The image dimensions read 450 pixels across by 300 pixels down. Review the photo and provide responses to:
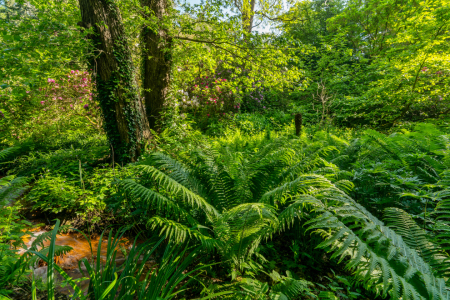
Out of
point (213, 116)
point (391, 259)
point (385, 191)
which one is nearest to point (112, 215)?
point (391, 259)

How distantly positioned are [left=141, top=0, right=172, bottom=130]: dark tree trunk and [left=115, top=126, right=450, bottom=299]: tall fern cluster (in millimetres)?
2049

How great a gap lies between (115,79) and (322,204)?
129 inches

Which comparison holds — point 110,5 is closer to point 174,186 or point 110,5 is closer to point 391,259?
point 174,186

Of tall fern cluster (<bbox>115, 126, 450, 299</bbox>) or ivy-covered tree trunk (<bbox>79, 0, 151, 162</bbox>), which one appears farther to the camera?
ivy-covered tree trunk (<bbox>79, 0, 151, 162</bbox>)

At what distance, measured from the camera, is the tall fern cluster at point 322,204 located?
979 millimetres

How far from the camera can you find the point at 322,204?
1.15 m

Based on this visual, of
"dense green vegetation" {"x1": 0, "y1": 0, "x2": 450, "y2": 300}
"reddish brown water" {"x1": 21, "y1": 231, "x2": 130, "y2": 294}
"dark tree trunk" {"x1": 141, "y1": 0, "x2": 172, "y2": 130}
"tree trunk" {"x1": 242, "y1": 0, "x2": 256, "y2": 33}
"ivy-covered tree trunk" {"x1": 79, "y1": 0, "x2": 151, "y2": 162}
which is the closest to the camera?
"dense green vegetation" {"x1": 0, "y1": 0, "x2": 450, "y2": 300}

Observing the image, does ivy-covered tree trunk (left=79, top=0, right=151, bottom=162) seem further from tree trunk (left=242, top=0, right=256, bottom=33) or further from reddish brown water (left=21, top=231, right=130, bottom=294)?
tree trunk (left=242, top=0, right=256, bottom=33)

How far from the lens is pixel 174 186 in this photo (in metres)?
1.50

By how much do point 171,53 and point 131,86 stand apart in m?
1.21

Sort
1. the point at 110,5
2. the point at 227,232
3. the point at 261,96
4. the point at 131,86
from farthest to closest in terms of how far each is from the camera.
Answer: the point at 261,96 → the point at 131,86 → the point at 110,5 → the point at 227,232

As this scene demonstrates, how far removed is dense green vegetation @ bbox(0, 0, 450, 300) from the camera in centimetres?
114

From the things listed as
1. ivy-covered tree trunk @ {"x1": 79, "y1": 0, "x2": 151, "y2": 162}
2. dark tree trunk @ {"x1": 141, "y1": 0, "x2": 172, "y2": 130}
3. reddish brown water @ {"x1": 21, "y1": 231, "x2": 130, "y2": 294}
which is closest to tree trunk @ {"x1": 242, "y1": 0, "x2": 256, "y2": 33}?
Answer: dark tree trunk @ {"x1": 141, "y1": 0, "x2": 172, "y2": 130}

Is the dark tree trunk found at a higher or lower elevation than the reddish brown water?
higher
